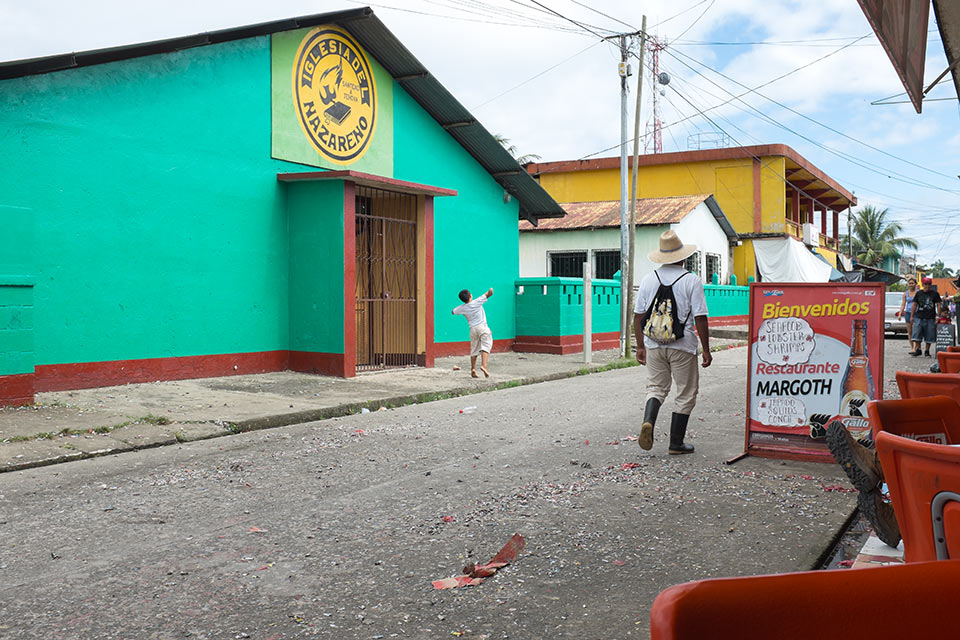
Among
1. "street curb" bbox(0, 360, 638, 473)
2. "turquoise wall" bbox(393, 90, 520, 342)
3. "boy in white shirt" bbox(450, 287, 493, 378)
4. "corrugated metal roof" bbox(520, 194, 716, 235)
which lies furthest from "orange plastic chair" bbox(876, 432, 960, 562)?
"corrugated metal roof" bbox(520, 194, 716, 235)

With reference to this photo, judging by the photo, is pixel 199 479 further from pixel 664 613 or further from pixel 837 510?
pixel 664 613

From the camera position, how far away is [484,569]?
4.27 m

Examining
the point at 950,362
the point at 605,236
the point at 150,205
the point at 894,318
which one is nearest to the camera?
the point at 950,362

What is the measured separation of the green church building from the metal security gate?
0.13 ft

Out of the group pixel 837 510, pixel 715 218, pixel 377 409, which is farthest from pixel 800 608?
pixel 715 218

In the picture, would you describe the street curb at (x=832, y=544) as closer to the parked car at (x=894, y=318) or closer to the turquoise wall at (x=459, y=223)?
the turquoise wall at (x=459, y=223)

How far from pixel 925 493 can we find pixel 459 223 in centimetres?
1564

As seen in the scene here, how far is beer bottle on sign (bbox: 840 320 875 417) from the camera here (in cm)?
660

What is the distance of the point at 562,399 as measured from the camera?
11422mm

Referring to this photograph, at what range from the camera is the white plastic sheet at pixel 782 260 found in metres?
34.4

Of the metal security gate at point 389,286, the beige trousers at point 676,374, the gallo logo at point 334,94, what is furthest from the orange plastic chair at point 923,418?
the gallo logo at point 334,94

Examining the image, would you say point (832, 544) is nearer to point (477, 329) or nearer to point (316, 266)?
point (477, 329)

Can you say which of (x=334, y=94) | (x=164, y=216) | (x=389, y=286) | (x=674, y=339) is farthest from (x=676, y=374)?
(x=334, y=94)

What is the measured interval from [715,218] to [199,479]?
2867 cm
